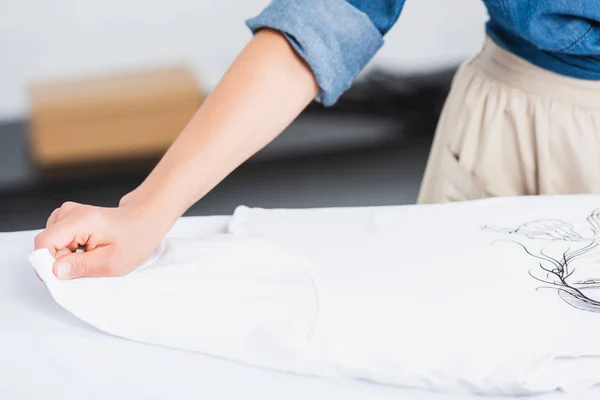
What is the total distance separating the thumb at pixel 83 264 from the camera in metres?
0.70

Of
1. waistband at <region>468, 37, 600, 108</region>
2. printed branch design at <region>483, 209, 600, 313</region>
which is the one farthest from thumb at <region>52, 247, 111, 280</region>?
waistband at <region>468, 37, 600, 108</region>

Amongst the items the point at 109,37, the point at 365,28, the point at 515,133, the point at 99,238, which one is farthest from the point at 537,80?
the point at 109,37

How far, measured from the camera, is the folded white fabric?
2.10ft

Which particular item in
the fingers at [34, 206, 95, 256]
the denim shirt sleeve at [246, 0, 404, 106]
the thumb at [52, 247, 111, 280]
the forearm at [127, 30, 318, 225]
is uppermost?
the denim shirt sleeve at [246, 0, 404, 106]

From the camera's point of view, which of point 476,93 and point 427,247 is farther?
point 476,93

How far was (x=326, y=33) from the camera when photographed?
84 cm

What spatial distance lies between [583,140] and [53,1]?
6.97 feet

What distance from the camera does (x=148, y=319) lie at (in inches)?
27.0

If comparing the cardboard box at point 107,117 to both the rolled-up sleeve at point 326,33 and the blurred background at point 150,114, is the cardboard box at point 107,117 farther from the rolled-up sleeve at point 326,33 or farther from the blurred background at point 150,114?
the rolled-up sleeve at point 326,33

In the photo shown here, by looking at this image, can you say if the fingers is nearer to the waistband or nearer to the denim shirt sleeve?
the denim shirt sleeve

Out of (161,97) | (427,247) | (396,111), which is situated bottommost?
(396,111)

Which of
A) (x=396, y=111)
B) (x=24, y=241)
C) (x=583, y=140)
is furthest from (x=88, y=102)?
(x=583, y=140)

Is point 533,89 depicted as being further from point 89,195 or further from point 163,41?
point 163,41

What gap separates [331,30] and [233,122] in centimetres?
15
